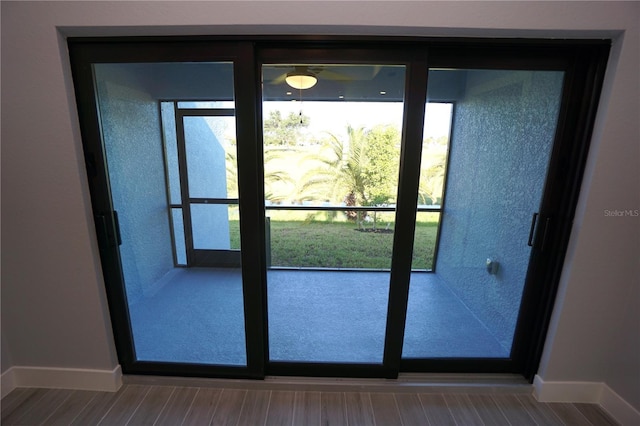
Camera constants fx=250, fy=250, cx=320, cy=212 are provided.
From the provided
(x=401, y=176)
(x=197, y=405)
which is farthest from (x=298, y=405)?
(x=401, y=176)

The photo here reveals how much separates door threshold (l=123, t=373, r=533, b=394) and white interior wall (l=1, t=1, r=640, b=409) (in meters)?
0.22

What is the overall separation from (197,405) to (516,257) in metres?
2.29

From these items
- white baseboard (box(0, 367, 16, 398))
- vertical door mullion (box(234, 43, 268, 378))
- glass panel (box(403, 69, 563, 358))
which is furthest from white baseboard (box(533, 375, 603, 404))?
white baseboard (box(0, 367, 16, 398))

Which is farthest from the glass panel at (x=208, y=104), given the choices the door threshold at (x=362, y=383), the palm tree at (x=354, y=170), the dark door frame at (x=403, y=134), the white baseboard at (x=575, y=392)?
the white baseboard at (x=575, y=392)

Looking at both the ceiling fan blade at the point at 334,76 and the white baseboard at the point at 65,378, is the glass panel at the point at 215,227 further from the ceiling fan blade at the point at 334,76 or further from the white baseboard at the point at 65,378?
the ceiling fan blade at the point at 334,76

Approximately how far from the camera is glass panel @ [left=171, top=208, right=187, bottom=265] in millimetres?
1789

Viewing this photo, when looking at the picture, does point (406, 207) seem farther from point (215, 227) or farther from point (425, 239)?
point (215, 227)

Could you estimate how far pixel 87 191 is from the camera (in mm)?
1388

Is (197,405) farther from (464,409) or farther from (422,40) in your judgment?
(422,40)

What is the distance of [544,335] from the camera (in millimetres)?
1562

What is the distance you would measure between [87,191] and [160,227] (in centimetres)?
51

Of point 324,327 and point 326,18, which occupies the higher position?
point 326,18

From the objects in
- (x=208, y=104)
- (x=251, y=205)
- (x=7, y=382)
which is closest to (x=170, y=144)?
(x=208, y=104)

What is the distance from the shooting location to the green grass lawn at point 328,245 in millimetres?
2094
